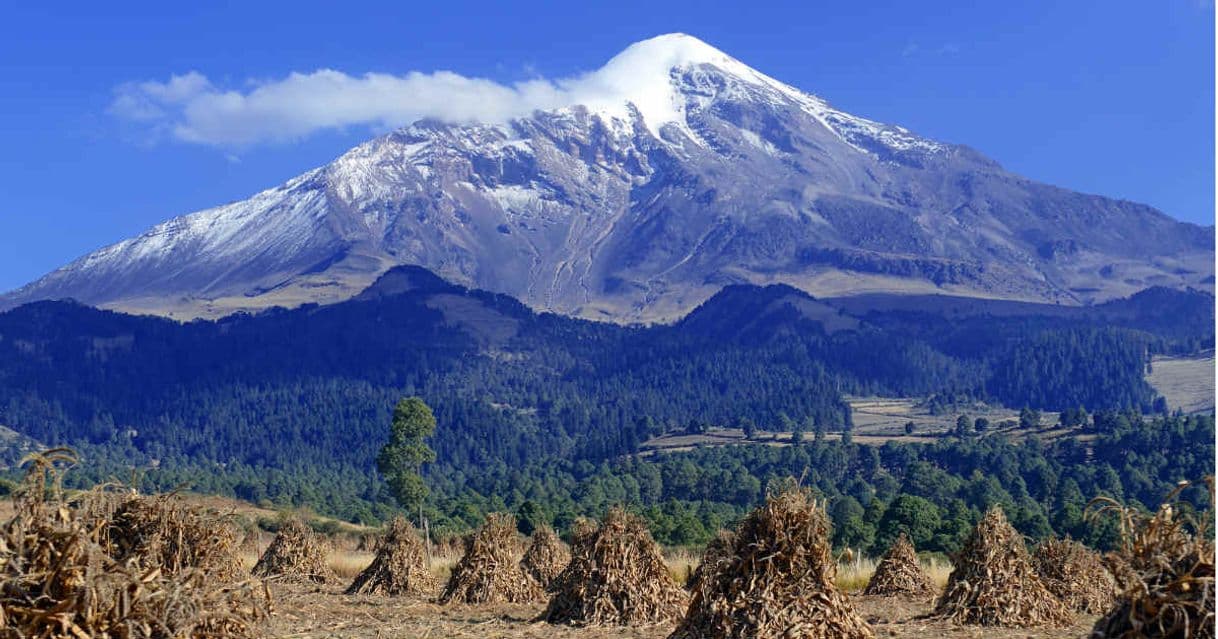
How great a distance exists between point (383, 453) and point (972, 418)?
485ft

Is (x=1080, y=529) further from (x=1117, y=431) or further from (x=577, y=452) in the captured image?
(x=577, y=452)

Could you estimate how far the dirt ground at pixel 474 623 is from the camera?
17.2 metres

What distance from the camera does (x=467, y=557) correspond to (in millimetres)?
23375

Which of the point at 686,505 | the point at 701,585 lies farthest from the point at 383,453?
the point at 701,585

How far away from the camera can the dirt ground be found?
56.3ft

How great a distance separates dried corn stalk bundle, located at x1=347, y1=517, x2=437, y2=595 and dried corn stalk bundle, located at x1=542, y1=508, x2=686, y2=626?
6355 millimetres

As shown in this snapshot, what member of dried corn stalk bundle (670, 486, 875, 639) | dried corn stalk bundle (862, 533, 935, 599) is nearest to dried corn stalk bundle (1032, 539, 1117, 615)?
dried corn stalk bundle (862, 533, 935, 599)

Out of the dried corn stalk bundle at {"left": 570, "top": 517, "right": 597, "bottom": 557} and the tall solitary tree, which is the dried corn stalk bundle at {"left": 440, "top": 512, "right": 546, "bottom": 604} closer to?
the dried corn stalk bundle at {"left": 570, "top": 517, "right": 597, "bottom": 557}

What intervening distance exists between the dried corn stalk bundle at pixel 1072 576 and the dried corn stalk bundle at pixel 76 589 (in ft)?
53.2

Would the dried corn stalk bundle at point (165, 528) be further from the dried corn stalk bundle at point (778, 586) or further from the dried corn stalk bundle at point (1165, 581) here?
the dried corn stalk bundle at point (1165, 581)

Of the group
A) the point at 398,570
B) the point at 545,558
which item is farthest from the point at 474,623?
the point at 545,558

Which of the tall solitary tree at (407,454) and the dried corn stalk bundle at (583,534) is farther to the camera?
the tall solitary tree at (407,454)

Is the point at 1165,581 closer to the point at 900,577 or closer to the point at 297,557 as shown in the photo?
the point at 900,577

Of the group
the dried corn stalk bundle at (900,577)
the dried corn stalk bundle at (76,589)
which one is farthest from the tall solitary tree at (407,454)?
the dried corn stalk bundle at (76,589)
